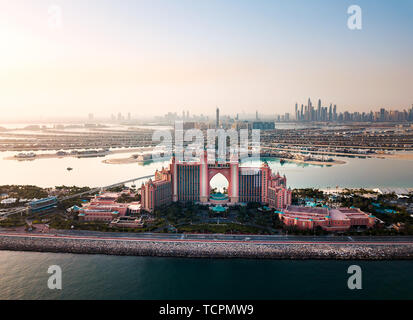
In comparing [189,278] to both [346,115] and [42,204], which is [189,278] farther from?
[346,115]

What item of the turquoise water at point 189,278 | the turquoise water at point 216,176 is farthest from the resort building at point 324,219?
the turquoise water at point 216,176

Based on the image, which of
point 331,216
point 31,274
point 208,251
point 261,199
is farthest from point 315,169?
point 31,274

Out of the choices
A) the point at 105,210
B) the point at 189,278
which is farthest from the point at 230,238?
the point at 105,210

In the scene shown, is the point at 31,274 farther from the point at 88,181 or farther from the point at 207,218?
the point at 88,181

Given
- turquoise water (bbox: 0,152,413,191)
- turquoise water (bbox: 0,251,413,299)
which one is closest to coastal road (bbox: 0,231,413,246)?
turquoise water (bbox: 0,251,413,299)

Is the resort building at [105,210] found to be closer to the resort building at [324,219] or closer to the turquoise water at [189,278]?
the turquoise water at [189,278]

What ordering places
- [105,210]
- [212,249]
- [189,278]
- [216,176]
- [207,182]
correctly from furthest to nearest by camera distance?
[216,176] → [207,182] → [105,210] → [212,249] → [189,278]

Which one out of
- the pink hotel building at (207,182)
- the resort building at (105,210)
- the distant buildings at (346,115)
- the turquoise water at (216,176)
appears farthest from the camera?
the distant buildings at (346,115)
